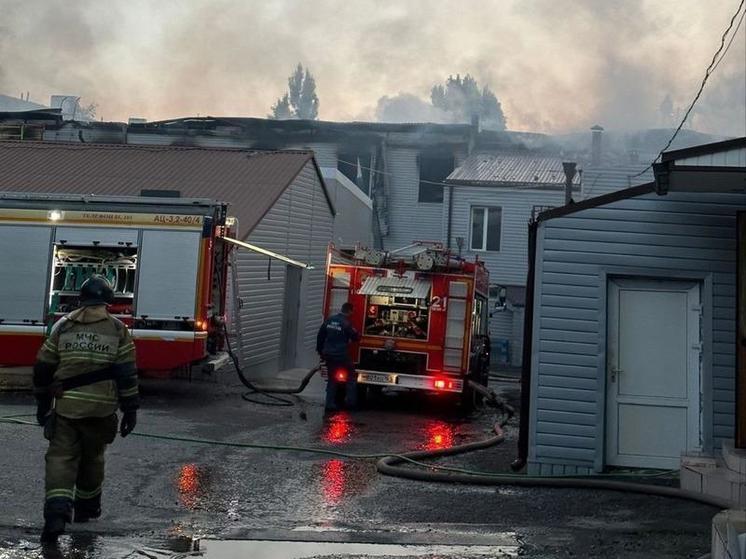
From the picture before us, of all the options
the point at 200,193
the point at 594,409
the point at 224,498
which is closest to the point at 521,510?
the point at 594,409

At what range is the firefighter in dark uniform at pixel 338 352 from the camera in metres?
14.5

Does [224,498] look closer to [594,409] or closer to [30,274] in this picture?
[594,409]

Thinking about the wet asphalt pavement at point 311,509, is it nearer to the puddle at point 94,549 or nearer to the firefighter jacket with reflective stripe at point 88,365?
the puddle at point 94,549

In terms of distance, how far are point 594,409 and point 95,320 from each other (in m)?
4.90

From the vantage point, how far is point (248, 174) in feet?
71.4

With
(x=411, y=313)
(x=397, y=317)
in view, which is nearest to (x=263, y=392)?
(x=397, y=317)

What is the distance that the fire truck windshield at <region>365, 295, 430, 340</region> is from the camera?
15.0m

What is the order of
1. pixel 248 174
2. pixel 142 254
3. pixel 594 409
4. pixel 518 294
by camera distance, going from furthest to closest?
pixel 518 294, pixel 248 174, pixel 142 254, pixel 594 409

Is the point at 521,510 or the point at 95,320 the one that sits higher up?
the point at 95,320

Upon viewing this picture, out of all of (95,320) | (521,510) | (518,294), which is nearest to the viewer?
(95,320)

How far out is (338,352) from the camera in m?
14.5

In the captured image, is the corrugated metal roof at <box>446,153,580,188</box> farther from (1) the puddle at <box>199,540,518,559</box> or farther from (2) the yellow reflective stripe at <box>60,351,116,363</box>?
(1) the puddle at <box>199,540,518,559</box>

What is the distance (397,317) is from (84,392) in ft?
30.0

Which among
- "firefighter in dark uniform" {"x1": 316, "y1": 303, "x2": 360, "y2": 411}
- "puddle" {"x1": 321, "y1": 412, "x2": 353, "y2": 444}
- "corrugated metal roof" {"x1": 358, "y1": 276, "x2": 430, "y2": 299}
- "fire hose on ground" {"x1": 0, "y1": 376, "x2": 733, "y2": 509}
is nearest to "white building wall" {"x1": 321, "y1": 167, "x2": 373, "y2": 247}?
"corrugated metal roof" {"x1": 358, "y1": 276, "x2": 430, "y2": 299}
